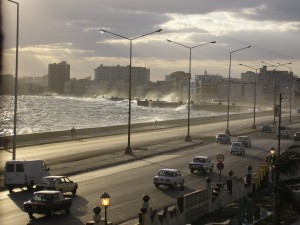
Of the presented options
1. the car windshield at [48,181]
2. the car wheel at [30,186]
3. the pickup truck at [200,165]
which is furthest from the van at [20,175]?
the pickup truck at [200,165]

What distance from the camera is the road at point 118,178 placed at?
84.8 ft

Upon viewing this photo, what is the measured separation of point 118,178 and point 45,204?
13.8 m

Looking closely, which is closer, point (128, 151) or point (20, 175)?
point (20, 175)

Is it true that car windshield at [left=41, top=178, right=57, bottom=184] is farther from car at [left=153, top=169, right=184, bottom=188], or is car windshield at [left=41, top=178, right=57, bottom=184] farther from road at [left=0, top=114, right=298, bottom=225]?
car at [left=153, top=169, right=184, bottom=188]

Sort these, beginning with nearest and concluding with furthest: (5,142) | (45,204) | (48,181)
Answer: (45,204) → (48,181) → (5,142)

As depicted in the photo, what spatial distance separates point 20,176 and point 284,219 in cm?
1418

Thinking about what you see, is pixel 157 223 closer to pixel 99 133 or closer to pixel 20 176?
pixel 20 176

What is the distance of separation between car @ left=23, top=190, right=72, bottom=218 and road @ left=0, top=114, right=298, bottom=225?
0.29 metres

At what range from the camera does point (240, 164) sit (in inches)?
1928

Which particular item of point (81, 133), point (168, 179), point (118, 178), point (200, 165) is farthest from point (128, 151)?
point (81, 133)

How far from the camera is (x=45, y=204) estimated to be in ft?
81.0

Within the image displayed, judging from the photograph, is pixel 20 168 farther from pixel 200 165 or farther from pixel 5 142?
pixel 5 142


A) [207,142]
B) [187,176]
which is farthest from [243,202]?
[207,142]

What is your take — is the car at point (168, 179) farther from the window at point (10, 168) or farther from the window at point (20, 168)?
the window at point (10, 168)
